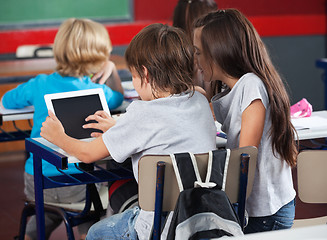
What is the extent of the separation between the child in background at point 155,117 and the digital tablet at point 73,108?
0.96 ft

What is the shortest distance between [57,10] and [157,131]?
407 centimetres

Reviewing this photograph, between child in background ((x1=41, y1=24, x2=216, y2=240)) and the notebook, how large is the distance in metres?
0.29

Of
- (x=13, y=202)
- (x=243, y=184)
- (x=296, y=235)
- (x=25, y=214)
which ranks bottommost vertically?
→ (x=13, y=202)

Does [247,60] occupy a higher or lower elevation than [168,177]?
higher

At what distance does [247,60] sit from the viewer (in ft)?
6.63

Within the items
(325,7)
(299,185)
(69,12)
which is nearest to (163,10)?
(69,12)

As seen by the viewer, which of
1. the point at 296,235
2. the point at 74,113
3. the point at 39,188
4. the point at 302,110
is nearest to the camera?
the point at 296,235

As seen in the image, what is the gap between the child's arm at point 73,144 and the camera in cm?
189

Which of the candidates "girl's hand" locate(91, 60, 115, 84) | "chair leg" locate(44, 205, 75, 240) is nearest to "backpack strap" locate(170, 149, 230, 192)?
"chair leg" locate(44, 205, 75, 240)

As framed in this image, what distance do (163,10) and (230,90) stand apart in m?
4.12

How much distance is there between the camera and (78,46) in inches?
109

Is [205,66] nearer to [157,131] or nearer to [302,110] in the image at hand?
[157,131]

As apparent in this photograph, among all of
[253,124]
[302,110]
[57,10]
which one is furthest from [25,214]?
[57,10]

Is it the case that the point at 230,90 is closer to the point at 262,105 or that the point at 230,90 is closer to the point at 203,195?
the point at 262,105
